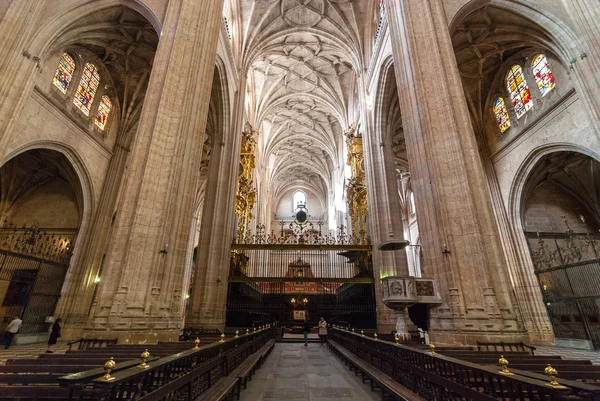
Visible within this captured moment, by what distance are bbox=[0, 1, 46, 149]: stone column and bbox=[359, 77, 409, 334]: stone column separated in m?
13.2

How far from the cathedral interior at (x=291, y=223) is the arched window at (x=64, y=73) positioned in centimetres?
9

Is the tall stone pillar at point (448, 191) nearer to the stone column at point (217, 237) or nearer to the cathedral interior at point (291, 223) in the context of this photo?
the cathedral interior at point (291, 223)

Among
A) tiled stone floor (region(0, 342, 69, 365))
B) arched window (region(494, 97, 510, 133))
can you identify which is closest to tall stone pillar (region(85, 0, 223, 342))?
tiled stone floor (region(0, 342, 69, 365))

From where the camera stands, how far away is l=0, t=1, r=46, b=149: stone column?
24.9 feet

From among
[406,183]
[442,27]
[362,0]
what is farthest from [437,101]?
[406,183]

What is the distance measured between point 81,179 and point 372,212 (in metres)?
14.3

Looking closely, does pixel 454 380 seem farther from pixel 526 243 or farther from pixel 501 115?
pixel 501 115

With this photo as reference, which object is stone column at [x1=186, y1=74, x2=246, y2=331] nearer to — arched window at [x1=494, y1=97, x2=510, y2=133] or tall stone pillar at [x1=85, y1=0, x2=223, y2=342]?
tall stone pillar at [x1=85, y1=0, x2=223, y2=342]

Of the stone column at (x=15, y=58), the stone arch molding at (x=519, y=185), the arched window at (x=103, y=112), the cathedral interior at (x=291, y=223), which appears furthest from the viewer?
the arched window at (x=103, y=112)

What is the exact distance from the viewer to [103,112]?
1505 cm

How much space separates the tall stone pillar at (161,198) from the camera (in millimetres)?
6055

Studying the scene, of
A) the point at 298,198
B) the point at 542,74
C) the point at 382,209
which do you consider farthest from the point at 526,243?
the point at 298,198

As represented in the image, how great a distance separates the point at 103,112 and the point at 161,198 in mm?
11645

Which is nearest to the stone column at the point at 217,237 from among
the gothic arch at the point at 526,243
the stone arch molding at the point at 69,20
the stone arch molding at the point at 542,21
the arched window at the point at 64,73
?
the stone arch molding at the point at 69,20
